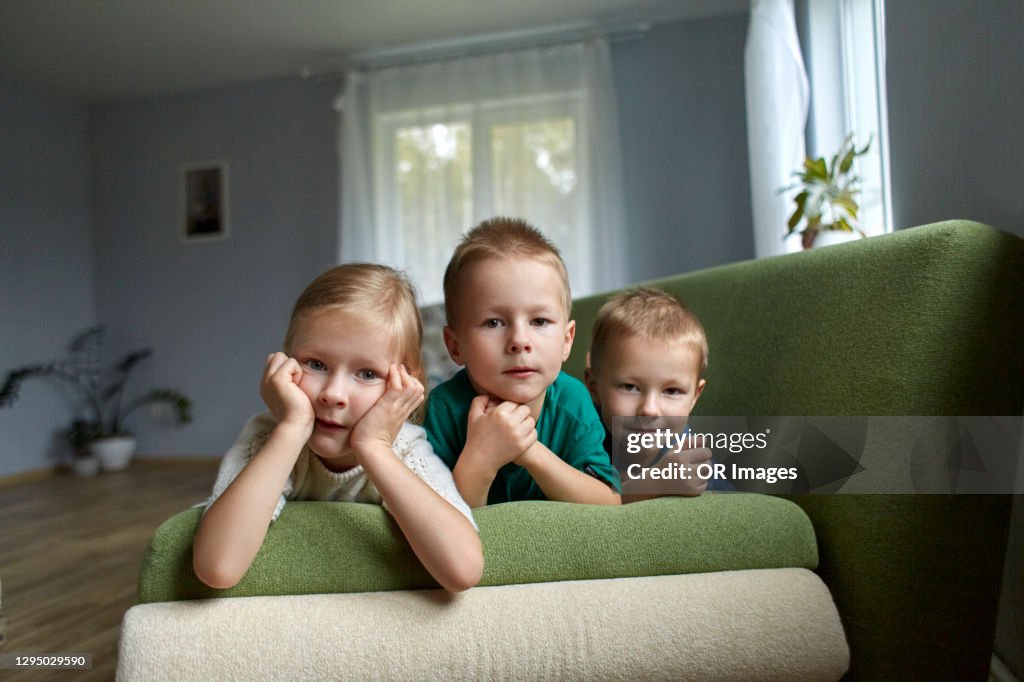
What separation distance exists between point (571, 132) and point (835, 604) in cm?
396

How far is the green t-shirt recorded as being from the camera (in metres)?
1.18

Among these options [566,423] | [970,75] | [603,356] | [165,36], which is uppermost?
[165,36]

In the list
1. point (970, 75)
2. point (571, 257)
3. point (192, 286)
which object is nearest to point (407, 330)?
point (970, 75)

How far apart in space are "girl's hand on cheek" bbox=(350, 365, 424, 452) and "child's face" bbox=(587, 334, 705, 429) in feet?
1.25

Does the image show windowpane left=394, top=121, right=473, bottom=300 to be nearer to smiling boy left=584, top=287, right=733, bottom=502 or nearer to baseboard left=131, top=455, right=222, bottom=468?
baseboard left=131, top=455, right=222, bottom=468

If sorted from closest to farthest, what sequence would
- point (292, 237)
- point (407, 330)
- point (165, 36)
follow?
1. point (407, 330)
2. point (165, 36)
3. point (292, 237)

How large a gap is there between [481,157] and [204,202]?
2.36m

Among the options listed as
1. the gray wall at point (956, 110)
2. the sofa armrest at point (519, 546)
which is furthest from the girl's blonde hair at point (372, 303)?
the gray wall at point (956, 110)

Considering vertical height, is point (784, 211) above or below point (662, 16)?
below

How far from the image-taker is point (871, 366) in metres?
1.03

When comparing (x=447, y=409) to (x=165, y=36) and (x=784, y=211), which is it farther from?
(x=165, y=36)

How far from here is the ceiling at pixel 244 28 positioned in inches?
163

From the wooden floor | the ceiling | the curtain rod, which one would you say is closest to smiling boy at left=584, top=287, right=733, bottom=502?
the wooden floor

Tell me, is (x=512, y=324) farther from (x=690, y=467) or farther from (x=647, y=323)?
(x=690, y=467)
